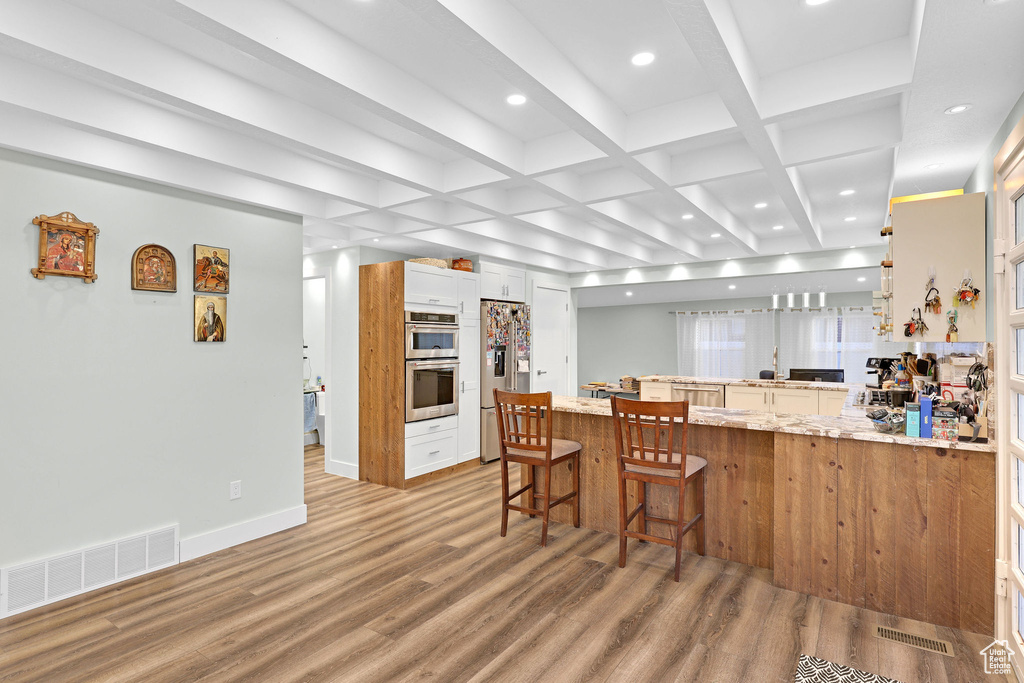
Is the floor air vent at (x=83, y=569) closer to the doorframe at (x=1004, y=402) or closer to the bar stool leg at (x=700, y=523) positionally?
the bar stool leg at (x=700, y=523)

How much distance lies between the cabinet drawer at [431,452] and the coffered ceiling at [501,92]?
7.06 ft

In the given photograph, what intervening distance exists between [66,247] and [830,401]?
643 cm

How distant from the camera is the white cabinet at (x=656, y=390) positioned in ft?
21.3

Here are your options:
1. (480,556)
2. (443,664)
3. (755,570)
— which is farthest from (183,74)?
(755,570)

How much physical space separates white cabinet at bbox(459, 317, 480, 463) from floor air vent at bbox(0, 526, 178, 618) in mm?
2748

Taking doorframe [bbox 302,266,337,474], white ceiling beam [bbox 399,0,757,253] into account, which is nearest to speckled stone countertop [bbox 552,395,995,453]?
white ceiling beam [bbox 399,0,757,253]

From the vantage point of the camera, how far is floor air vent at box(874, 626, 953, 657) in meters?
2.24

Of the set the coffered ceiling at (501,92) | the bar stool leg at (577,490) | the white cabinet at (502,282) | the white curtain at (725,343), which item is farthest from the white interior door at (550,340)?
the white curtain at (725,343)

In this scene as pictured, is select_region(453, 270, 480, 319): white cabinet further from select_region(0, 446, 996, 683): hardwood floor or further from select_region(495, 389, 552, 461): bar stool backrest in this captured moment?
select_region(0, 446, 996, 683): hardwood floor

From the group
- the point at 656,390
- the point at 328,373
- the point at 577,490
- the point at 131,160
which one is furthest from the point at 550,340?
the point at 131,160

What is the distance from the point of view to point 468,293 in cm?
553

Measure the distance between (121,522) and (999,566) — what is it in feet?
14.0

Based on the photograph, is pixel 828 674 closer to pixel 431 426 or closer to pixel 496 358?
pixel 431 426


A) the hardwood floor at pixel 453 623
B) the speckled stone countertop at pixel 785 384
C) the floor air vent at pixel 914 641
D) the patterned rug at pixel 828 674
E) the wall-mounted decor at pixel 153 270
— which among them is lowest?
the hardwood floor at pixel 453 623
